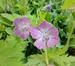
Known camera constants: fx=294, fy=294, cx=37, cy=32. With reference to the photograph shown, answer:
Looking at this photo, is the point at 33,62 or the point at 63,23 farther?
the point at 63,23

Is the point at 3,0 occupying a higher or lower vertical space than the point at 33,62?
higher

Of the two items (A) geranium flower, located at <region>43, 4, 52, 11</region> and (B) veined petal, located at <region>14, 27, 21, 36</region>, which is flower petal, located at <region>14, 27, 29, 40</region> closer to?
(B) veined petal, located at <region>14, 27, 21, 36</region>

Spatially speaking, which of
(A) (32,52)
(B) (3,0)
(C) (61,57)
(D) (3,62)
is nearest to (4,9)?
(B) (3,0)

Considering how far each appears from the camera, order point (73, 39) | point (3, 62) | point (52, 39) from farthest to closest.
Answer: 1. point (73, 39)
2. point (52, 39)
3. point (3, 62)

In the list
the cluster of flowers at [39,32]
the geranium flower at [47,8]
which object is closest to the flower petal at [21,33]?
the cluster of flowers at [39,32]

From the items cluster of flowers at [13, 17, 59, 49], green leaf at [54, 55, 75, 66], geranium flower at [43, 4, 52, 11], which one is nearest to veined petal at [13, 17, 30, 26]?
cluster of flowers at [13, 17, 59, 49]

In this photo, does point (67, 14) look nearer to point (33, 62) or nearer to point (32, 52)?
point (32, 52)

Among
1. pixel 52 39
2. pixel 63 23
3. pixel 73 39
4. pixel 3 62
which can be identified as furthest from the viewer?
pixel 63 23
